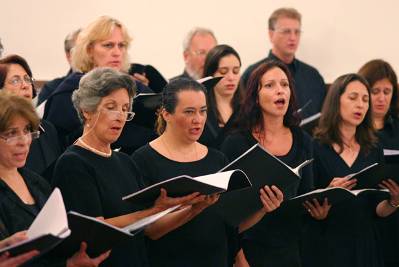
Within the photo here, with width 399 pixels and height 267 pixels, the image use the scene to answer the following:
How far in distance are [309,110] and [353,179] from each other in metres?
1.89

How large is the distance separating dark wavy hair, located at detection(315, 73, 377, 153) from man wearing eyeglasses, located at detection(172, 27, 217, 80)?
1471mm

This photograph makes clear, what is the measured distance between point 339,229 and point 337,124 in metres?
0.55

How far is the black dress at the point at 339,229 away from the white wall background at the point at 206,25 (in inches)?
87.8

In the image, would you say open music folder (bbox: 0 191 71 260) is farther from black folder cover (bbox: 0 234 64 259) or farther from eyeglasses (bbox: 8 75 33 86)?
eyeglasses (bbox: 8 75 33 86)

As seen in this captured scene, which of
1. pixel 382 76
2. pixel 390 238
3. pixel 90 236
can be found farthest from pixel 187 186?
pixel 382 76

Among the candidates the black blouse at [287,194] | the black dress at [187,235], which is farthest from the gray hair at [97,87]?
the black blouse at [287,194]

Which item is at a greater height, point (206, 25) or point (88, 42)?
point (88, 42)

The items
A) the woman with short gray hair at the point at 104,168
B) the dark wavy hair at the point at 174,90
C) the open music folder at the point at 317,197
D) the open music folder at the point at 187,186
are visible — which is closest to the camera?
the open music folder at the point at 187,186

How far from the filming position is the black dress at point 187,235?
3.73 m

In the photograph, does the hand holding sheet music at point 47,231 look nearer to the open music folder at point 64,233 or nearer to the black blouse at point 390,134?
the open music folder at point 64,233

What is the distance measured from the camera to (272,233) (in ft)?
13.9

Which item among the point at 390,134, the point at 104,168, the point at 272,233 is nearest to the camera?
the point at 104,168

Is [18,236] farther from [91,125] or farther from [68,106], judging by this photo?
[68,106]

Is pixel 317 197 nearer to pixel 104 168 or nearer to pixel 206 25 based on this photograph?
pixel 104 168
